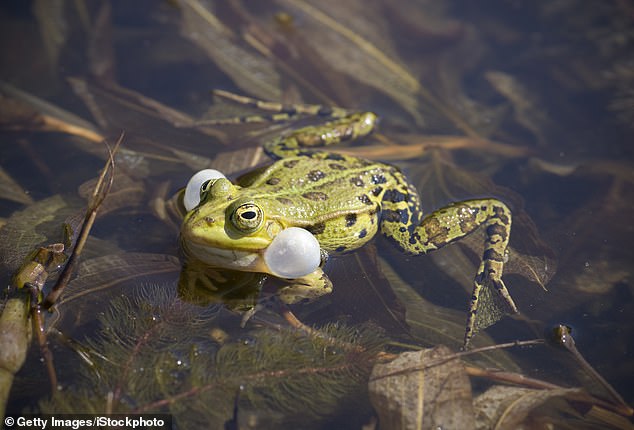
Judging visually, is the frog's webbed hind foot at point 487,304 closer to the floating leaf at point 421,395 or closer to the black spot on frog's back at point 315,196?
the floating leaf at point 421,395

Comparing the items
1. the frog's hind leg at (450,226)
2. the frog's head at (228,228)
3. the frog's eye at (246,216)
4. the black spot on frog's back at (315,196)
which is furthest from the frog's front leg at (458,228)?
the frog's eye at (246,216)

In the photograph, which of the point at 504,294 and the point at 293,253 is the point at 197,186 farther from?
the point at 504,294

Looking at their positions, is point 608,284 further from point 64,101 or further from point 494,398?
point 64,101

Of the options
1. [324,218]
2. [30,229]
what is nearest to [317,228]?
[324,218]

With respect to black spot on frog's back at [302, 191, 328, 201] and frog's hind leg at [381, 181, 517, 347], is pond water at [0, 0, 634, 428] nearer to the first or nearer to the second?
frog's hind leg at [381, 181, 517, 347]

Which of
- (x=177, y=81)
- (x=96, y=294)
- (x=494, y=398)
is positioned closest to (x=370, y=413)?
(x=494, y=398)
